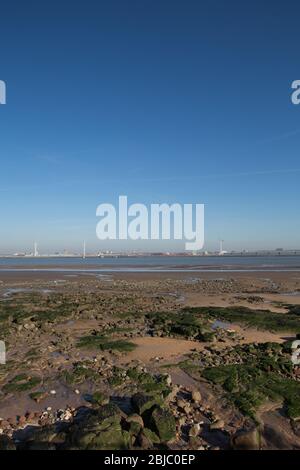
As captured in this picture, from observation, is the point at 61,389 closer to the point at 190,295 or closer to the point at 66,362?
the point at 66,362

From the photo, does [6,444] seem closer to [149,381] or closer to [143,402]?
[143,402]

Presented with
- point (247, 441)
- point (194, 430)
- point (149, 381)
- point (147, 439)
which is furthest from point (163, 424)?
point (149, 381)

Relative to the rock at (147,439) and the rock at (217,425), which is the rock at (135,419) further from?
the rock at (217,425)

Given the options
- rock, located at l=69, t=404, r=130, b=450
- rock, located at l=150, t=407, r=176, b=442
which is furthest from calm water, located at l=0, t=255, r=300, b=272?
rock, located at l=69, t=404, r=130, b=450

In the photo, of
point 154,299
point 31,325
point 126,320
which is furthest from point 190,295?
point 31,325

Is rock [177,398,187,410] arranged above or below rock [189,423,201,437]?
above

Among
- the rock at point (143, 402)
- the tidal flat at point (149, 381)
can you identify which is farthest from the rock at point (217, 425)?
the rock at point (143, 402)

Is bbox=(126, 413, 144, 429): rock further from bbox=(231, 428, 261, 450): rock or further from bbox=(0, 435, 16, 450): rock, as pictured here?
bbox=(0, 435, 16, 450): rock
